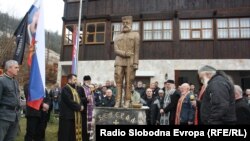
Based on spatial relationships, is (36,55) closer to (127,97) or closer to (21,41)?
(21,41)

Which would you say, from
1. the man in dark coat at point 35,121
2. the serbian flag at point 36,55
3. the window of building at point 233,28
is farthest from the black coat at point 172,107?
the window of building at point 233,28

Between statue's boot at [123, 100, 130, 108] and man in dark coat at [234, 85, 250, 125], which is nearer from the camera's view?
man in dark coat at [234, 85, 250, 125]

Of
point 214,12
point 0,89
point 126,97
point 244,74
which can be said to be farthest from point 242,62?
point 0,89

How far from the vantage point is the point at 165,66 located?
18844 millimetres

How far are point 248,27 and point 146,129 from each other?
17214 millimetres

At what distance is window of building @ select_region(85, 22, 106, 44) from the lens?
2067cm

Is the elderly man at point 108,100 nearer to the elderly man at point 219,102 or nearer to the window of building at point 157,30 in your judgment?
the elderly man at point 219,102

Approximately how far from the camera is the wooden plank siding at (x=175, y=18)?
1866 centimetres

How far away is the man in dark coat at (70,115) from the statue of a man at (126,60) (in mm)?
1114

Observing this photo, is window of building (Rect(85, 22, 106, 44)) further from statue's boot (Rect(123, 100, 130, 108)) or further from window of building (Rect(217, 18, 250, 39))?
statue's boot (Rect(123, 100, 130, 108))

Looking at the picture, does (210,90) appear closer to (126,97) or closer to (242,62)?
(126,97)

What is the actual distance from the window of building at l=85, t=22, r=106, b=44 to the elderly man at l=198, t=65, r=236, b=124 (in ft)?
53.8

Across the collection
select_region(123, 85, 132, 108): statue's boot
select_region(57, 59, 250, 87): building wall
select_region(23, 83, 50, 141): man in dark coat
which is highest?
select_region(57, 59, 250, 87): building wall

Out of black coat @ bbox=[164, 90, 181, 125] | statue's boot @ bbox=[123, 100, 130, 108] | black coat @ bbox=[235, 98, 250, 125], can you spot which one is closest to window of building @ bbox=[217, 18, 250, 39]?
black coat @ bbox=[164, 90, 181, 125]
